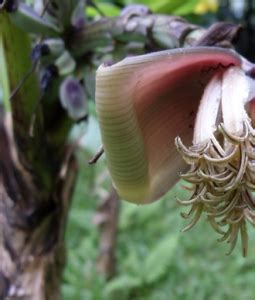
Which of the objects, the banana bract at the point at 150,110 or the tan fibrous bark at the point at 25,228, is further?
the tan fibrous bark at the point at 25,228

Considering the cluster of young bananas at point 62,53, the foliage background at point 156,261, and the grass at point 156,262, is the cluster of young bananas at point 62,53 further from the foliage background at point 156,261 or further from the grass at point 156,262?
the grass at point 156,262

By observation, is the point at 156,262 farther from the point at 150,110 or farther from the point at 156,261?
the point at 150,110

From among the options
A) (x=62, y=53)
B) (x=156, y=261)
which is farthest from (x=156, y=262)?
(x=62, y=53)

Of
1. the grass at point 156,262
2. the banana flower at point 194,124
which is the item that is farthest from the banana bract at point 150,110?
the grass at point 156,262

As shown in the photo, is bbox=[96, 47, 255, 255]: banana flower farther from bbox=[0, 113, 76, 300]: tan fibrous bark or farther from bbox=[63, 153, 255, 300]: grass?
bbox=[63, 153, 255, 300]: grass

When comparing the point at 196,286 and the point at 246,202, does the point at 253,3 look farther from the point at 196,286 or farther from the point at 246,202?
the point at 246,202

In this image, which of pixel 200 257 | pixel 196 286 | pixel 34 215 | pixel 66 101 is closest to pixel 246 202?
pixel 66 101
